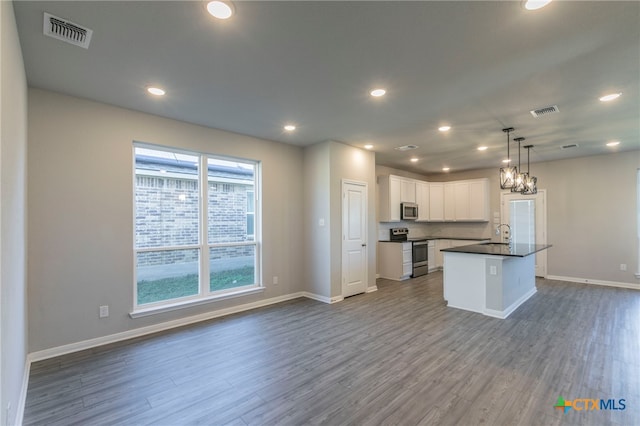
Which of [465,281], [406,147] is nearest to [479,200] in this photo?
[406,147]

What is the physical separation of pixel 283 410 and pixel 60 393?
187 cm

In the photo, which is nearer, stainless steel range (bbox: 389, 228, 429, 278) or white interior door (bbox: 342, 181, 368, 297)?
white interior door (bbox: 342, 181, 368, 297)

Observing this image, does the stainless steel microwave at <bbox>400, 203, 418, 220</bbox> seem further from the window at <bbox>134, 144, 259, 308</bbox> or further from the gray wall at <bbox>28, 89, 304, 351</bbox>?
the gray wall at <bbox>28, 89, 304, 351</bbox>

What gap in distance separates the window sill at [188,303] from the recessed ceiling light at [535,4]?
14.9 ft

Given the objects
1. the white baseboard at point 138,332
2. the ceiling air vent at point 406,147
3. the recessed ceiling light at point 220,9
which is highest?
the recessed ceiling light at point 220,9

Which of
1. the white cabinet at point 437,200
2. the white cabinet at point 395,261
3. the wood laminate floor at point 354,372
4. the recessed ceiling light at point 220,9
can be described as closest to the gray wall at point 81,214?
the wood laminate floor at point 354,372

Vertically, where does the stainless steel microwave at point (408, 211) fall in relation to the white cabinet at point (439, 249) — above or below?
above

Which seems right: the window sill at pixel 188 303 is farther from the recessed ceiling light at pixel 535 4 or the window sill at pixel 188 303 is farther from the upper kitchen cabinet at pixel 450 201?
the upper kitchen cabinet at pixel 450 201

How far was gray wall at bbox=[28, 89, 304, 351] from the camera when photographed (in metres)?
3.04

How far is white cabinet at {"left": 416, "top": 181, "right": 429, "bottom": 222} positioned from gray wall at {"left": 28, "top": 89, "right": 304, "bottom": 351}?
598cm

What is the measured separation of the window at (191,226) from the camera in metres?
3.85

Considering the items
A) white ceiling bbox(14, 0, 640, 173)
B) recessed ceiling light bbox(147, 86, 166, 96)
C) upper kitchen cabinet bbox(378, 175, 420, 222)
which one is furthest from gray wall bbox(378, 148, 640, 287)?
recessed ceiling light bbox(147, 86, 166, 96)

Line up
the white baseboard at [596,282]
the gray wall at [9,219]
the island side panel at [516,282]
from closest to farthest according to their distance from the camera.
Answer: the gray wall at [9,219]
the island side panel at [516,282]
the white baseboard at [596,282]

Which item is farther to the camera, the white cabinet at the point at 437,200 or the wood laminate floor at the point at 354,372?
the white cabinet at the point at 437,200
